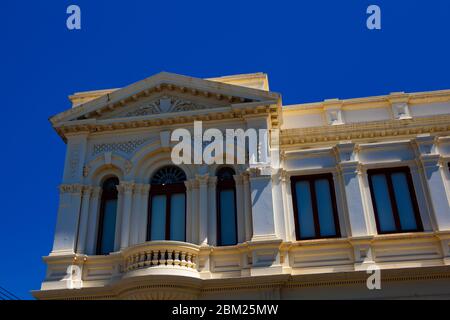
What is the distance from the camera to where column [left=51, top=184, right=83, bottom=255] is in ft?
56.8

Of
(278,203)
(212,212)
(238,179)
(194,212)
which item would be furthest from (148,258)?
(278,203)

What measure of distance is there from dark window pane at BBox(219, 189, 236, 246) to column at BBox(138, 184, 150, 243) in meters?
2.65

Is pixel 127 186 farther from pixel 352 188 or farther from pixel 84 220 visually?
pixel 352 188

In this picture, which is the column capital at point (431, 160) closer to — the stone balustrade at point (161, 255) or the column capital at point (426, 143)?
the column capital at point (426, 143)

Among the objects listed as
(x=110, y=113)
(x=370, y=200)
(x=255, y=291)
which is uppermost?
(x=110, y=113)

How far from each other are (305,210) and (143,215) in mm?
5746

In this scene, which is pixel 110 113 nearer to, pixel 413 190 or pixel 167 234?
pixel 167 234

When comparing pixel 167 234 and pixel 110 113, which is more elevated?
pixel 110 113

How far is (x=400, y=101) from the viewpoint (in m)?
20.1

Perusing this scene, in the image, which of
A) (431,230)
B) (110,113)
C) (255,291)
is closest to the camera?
(255,291)

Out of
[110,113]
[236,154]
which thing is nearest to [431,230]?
[236,154]

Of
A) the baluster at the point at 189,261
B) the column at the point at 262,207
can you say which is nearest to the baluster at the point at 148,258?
the baluster at the point at 189,261

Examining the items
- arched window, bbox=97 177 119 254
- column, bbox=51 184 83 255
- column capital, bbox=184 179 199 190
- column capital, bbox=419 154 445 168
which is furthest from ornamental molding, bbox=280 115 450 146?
column, bbox=51 184 83 255

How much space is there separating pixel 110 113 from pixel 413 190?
11.6 m
